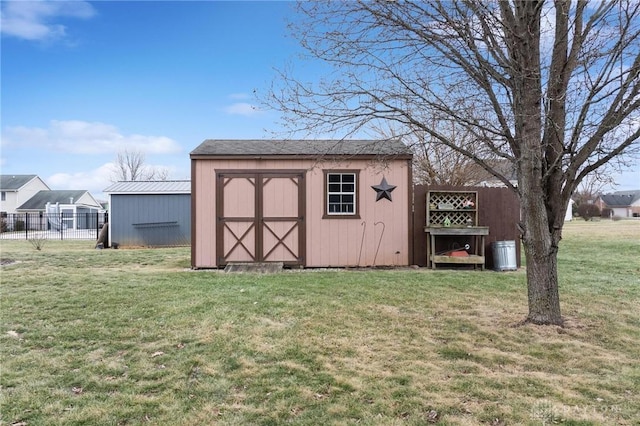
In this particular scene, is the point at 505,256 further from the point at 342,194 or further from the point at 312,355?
the point at 312,355

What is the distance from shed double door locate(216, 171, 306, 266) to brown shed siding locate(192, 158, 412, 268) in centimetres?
12

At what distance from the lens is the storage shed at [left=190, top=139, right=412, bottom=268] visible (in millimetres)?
9430

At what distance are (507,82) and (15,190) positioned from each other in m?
45.0

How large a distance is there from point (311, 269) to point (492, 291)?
161 inches

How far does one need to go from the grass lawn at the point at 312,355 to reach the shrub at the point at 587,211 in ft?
130

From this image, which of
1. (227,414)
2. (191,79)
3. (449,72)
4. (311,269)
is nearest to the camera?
(227,414)

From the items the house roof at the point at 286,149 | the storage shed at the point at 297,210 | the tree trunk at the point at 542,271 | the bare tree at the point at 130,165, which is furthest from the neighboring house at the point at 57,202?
the tree trunk at the point at 542,271

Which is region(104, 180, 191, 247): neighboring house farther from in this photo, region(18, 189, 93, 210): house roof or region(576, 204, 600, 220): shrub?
region(576, 204, 600, 220): shrub

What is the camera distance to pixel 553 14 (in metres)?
4.54

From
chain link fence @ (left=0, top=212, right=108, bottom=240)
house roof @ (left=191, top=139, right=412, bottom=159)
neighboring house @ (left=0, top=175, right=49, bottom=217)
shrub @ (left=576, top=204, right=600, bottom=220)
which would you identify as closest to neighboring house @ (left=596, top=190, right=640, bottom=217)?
shrub @ (left=576, top=204, right=600, bottom=220)

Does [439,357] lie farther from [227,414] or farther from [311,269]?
[311,269]

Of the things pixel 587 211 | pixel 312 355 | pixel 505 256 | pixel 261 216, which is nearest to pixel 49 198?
pixel 261 216

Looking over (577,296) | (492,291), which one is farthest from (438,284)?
(577,296)

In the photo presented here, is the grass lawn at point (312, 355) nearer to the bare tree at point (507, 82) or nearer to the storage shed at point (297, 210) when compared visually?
the bare tree at point (507, 82)
